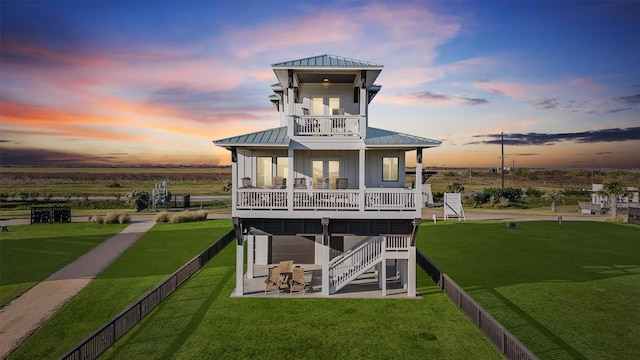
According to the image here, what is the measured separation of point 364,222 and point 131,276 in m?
12.0

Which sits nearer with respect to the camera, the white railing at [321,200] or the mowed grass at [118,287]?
the mowed grass at [118,287]

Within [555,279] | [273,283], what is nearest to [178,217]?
[273,283]

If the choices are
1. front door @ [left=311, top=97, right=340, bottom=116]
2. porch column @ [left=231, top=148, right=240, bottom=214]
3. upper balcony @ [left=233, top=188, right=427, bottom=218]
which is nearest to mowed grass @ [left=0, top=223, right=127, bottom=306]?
porch column @ [left=231, top=148, right=240, bottom=214]

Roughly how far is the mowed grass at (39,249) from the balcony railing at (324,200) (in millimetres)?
10337

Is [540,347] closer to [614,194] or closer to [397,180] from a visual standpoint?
[397,180]

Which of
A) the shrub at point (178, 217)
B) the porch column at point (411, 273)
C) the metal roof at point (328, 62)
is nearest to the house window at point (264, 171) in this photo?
the metal roof at point (328, 62)

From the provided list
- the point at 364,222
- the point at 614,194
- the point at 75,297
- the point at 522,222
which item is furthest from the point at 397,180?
the point at 614,194

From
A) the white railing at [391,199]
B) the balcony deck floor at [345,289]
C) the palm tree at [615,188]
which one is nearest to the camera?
the white railing at [391,199]

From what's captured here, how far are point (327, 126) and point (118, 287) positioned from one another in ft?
39.0

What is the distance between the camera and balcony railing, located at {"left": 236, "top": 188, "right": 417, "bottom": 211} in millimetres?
15812

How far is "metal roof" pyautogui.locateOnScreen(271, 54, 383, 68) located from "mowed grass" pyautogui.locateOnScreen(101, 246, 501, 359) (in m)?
9.68

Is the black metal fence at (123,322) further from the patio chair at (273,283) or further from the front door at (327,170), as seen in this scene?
the front door at (327,170)

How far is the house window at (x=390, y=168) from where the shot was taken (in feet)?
59.0

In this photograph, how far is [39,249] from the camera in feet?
81.3
